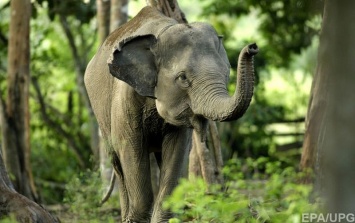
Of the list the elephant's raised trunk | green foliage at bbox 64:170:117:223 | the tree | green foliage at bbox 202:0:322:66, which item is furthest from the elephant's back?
green foliage at bbox 202:0:322:66

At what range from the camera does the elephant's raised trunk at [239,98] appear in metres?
8.15

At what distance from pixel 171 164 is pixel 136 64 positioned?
0.98m

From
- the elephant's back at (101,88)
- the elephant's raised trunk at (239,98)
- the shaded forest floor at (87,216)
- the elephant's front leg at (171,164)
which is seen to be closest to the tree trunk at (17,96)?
the shaded forest floor at (87,216)

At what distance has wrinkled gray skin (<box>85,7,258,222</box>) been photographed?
916 cm

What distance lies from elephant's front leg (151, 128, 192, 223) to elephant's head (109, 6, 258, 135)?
46 cm

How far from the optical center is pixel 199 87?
29.9 feet

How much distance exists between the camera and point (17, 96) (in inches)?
612

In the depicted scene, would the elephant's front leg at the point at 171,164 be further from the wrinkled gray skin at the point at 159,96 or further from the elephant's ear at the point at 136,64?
the elephant's ear at the point at 136,64

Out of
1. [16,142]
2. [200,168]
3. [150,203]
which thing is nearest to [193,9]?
[16,142]

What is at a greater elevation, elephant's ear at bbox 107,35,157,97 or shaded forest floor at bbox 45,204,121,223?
elephant's ear at bbox 107,35,157,97

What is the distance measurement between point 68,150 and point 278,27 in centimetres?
473

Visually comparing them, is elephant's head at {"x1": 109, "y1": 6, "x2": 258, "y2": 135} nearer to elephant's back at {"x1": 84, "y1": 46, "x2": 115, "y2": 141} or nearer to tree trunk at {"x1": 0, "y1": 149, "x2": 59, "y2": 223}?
elephant's back at {"x1": 84, "y1": 46, "x2": 115, "y2": 141}

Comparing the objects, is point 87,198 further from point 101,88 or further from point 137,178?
point 137,178

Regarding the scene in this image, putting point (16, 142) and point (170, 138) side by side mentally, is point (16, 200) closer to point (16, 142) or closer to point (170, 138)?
point (170, 138)
